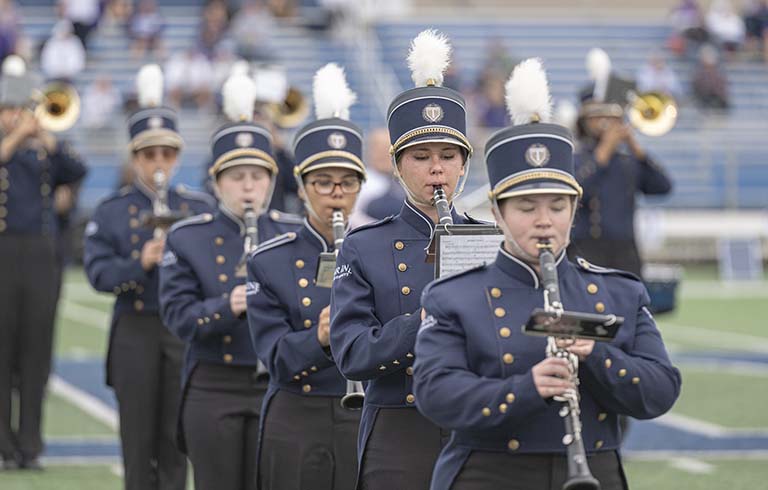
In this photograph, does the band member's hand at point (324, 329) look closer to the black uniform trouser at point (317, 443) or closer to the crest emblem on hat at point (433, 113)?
the black uniform trouser at point (317, 443)

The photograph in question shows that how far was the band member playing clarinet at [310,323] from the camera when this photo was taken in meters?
6.25

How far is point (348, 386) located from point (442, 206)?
1.01m

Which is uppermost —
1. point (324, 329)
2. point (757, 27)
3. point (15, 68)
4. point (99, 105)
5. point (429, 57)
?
point (757, 27)

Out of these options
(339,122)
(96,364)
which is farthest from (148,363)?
(96,364)

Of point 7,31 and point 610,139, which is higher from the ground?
point 7,31

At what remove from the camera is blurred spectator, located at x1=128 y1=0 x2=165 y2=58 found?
30.3m

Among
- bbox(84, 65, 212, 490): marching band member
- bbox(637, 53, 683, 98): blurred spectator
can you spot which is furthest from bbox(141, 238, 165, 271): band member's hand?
bbox(637, 53, 683, 98): blurred spectator

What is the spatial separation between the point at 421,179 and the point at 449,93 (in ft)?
1.09

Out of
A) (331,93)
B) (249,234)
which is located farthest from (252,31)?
(331,93)

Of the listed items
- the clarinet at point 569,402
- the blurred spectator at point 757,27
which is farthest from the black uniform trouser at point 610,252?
the blurred spectator at point 757,27

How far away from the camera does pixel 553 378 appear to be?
4.25m

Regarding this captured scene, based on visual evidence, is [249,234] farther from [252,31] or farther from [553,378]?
[252,31]

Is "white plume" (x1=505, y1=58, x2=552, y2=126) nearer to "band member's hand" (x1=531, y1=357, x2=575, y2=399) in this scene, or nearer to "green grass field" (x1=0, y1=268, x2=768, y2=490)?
"band member's hand" (x1=531, y1=357, x2=575, y2=399)

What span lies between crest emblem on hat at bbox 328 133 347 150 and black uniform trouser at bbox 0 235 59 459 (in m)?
5.13
